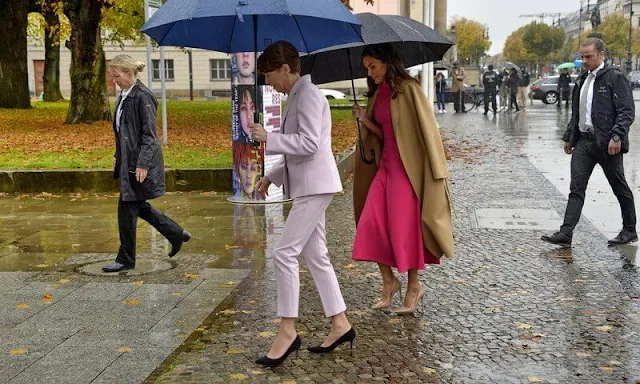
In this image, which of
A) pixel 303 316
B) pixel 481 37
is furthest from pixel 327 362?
pixel 481 37

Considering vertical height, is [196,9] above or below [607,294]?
above

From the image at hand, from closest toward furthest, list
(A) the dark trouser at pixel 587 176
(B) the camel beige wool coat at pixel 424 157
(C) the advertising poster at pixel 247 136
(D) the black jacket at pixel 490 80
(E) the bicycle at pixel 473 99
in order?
(B) the camel beige wool coat at pixel 424 157, (A) the dark trouser at pixel 587 176, (C) the advertising poster at pixel 247 136, (D) the black jacket at pixel 490 80, (E) the bicycle at pixel 473 99

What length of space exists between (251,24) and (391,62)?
1066 mm

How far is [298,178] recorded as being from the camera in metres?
4.92

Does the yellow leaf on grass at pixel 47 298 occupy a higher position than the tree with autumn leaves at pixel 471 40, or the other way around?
the tree with autumn leaves at pixel 471 40

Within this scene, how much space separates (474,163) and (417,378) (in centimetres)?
1166

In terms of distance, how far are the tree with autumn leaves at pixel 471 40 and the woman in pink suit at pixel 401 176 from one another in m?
110

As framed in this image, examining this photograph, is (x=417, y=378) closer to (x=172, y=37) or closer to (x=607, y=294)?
(x=607, y=294)

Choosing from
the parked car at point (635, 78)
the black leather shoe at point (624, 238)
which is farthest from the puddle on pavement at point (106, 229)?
the parked car at point (635, 78)

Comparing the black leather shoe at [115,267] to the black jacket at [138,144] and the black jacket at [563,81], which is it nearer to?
the black jacket at [138,144]

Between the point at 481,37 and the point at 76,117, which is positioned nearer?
the point at 76,117

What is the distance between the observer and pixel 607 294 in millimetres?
6504

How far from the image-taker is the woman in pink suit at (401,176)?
567 centimetres

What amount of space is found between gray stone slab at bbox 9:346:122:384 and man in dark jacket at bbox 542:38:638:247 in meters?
4.77
